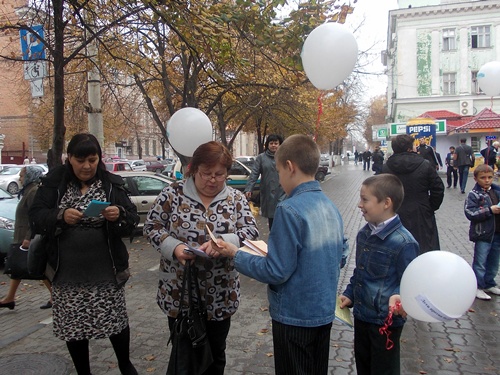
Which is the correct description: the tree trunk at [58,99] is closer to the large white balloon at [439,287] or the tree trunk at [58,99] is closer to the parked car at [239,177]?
the large white balloon at [439,287]

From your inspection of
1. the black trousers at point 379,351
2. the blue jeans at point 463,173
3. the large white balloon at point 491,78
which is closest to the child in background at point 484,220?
the black trousers at point 379,351

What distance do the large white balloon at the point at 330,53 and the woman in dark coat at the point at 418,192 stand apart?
1063mm

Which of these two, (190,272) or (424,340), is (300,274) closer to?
(190,272)

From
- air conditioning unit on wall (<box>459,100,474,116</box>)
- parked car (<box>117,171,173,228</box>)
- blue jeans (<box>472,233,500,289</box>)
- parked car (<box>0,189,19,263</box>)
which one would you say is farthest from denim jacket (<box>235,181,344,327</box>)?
air conditioning unit on wall (<box>459,100,474,116</box>)

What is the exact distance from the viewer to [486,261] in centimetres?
524

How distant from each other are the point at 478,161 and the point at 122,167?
21213 millimetres

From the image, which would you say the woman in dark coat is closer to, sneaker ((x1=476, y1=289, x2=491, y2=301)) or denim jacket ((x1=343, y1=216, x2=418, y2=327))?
sneaker ((x1=476, y1=289, x2=491, y2=301))

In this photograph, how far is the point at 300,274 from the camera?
214cm

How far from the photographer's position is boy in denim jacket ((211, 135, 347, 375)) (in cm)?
208

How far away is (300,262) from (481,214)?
3.69 metres

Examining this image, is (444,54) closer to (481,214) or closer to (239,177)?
(239,177)

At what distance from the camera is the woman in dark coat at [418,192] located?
4699mm

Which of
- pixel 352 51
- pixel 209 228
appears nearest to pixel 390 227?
pixel 209 228

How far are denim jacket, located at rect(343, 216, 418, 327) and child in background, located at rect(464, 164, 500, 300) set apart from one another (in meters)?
2.88
